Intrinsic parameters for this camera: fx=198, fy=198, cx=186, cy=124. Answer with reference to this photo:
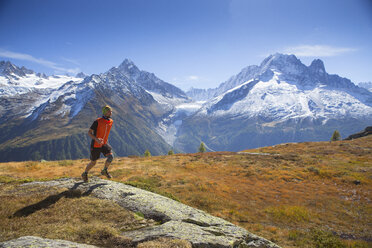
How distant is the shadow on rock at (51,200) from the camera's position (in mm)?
7419

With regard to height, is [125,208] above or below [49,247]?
below

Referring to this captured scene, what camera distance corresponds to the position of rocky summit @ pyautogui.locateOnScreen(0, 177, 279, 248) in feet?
22.8

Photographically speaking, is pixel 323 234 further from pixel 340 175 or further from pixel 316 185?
pixel 340 175

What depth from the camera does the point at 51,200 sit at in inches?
339

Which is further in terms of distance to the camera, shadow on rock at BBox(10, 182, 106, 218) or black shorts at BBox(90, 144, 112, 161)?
black shorts at BBox(90, 144, 112, 161)

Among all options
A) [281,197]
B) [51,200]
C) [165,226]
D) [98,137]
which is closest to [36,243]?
[51,200]

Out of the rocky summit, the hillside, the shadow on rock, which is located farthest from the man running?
the hillside

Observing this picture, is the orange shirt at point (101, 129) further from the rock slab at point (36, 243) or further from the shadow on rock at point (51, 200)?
the rock slab at point (36, 243)

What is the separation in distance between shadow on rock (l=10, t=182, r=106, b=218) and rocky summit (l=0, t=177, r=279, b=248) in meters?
0.05

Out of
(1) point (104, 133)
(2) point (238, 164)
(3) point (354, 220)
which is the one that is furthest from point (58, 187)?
(2) point (238, 164)

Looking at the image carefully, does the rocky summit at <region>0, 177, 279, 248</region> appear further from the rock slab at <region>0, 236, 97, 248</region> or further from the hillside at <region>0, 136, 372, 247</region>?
the hillside at <region>0, 136, 372, 247</region>

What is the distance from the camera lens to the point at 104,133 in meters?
11.6

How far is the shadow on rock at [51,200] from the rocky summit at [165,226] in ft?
0.16

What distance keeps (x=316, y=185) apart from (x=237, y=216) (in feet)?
52.0
